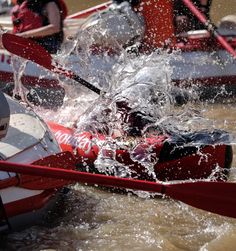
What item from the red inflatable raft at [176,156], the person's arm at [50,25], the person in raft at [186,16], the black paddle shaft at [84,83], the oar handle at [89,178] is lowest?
the red inflatable raft at [176,156]

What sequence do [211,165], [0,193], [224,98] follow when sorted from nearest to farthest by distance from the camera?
[0,193], [211,165], [224,98]

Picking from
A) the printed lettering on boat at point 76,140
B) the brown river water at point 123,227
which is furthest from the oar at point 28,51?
the brown river water at point 123,227

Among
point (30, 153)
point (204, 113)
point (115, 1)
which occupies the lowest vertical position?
point (204, 113)

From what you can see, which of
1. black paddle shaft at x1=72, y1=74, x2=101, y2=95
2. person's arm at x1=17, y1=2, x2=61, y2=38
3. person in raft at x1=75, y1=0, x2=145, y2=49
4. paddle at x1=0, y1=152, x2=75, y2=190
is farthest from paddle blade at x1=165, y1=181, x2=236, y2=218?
person's arm at x1=17, y1=2, x2=61, y2=38

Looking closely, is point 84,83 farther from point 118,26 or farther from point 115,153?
point 118,26

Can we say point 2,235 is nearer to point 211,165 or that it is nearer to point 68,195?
point 68,195

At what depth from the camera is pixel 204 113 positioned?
5824mm

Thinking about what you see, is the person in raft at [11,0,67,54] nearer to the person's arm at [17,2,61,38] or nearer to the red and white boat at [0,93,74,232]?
the person's arm at [17,2,61,38]

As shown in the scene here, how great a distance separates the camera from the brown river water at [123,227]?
145 inches

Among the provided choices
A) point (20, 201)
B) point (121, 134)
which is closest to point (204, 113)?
point (121, 134)

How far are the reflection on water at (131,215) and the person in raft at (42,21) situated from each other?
1.15 m

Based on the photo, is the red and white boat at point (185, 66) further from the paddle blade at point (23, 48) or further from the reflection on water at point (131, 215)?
the paddle blade at point (23, 48)

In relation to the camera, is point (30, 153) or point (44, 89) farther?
point (44, 89)

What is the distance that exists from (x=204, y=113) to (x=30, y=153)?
2343 millimetres
